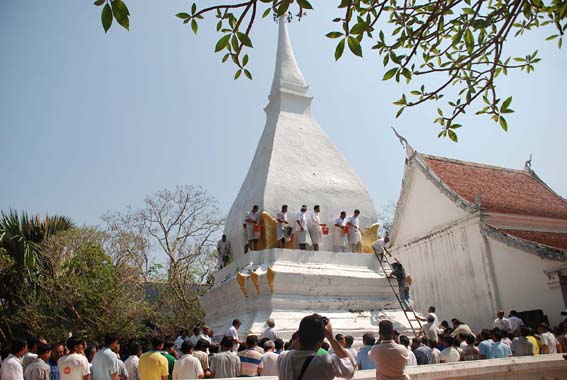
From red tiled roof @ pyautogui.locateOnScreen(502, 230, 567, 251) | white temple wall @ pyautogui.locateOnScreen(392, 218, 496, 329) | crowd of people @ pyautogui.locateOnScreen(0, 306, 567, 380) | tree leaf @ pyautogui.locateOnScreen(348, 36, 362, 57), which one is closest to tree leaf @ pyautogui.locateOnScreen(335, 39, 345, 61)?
tree leaf @ pyautogui.locateOnScreen(348, 36, 362, 57)

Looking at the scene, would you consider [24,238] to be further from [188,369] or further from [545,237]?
[545,237]

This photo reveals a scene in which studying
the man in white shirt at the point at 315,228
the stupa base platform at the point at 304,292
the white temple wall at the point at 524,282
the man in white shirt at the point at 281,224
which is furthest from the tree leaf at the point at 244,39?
the white temple wall at the point at 524,282

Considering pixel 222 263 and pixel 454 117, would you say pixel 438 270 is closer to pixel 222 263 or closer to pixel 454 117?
pixel 222 263

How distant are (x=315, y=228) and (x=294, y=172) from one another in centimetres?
171

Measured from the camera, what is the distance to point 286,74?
1466 centimetres

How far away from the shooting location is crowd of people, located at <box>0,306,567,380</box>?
123 inches

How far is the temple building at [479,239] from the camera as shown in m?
13.4

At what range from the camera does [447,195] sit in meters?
16.6

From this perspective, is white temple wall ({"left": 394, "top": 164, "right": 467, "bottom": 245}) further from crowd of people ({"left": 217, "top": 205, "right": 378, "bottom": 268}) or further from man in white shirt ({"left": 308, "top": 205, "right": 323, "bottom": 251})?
man in white shirt ({"left": 308, "top": 205, "right": 323, "bottom": 251})

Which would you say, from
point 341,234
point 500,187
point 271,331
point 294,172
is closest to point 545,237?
point 500,187

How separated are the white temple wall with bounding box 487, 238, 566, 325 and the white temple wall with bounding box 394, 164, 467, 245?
2098 mm

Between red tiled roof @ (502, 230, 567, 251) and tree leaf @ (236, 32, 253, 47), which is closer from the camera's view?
tree leaf @ (236, 32, 253, 47)

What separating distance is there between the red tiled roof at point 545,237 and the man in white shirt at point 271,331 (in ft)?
29.5

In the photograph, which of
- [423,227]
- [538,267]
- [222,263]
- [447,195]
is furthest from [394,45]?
[423,227]
